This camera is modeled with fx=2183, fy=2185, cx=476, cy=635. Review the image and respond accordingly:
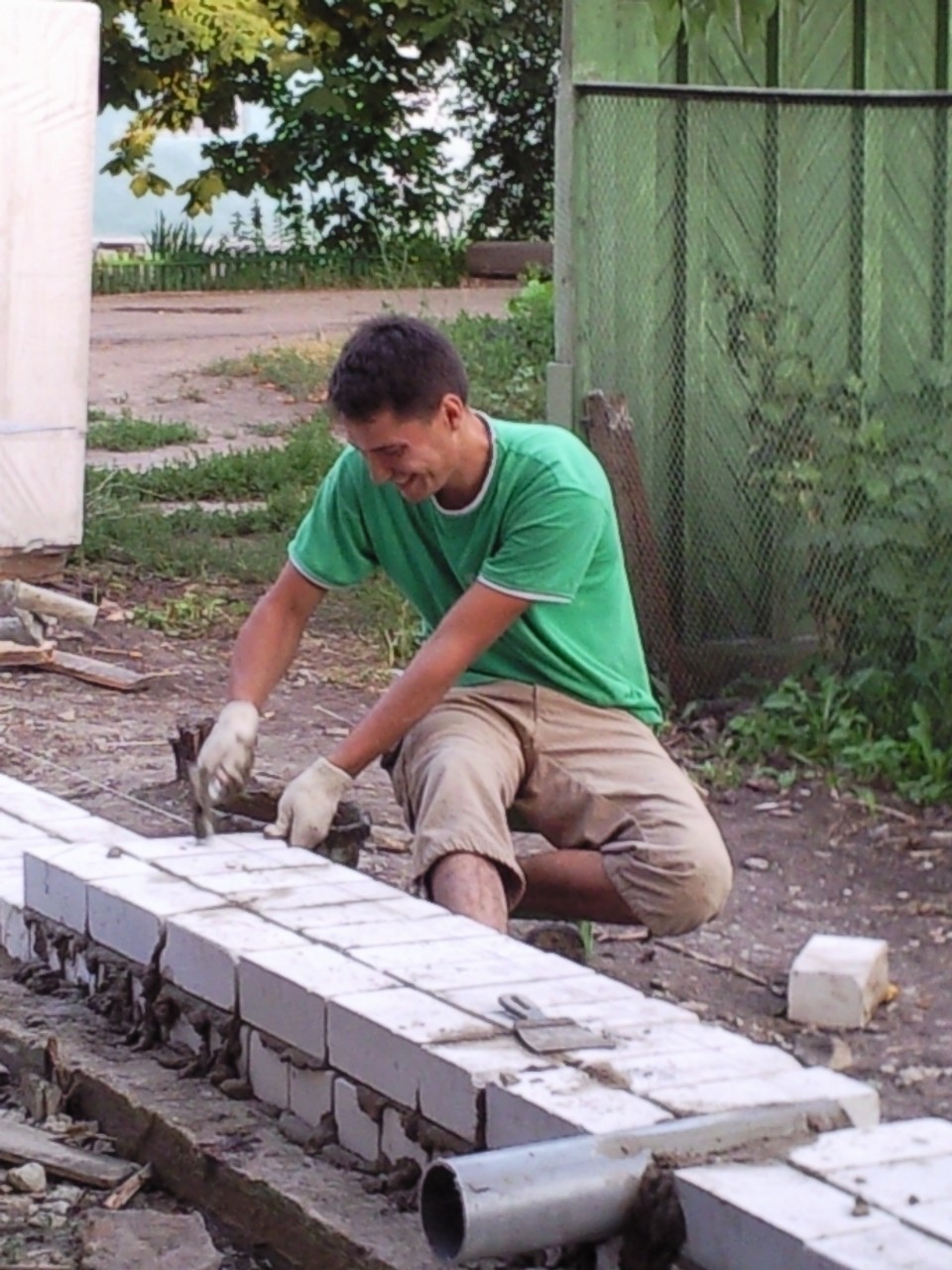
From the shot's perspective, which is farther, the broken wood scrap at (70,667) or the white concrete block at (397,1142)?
the broken wood scrap at (70,667)

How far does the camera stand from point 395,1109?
9.36 feet

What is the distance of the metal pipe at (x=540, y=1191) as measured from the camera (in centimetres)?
235

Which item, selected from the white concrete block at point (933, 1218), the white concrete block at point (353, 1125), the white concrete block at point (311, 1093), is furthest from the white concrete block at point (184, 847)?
the white concrete block at point (933, 1218)

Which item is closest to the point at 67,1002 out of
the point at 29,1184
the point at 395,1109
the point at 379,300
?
the point at 29,1184

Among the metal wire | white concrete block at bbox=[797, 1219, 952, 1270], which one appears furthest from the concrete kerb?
the metal wire

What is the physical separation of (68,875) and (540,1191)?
1.49m

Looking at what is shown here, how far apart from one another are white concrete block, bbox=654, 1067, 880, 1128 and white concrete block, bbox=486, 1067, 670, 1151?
0.13 ft

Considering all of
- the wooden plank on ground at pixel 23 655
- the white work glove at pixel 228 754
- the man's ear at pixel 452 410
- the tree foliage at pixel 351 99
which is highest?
the tree foliage at pixel 351 99

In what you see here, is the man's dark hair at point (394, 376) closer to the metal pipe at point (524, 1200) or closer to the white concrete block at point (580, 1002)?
the white concrete block at point (580, 1002)

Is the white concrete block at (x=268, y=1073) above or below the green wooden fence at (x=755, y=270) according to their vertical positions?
below

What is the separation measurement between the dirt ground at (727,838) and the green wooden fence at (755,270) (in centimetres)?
71

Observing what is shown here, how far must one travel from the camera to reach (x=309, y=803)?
402cm

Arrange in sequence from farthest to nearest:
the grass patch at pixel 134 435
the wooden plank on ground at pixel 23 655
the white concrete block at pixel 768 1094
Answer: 1. the grass patch at pixel 134 435
2. the wooden plank on ground at pixel 23 655
3. the white concrete block at pixel 768 1094

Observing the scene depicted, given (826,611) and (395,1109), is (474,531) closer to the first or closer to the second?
(395,1109)
